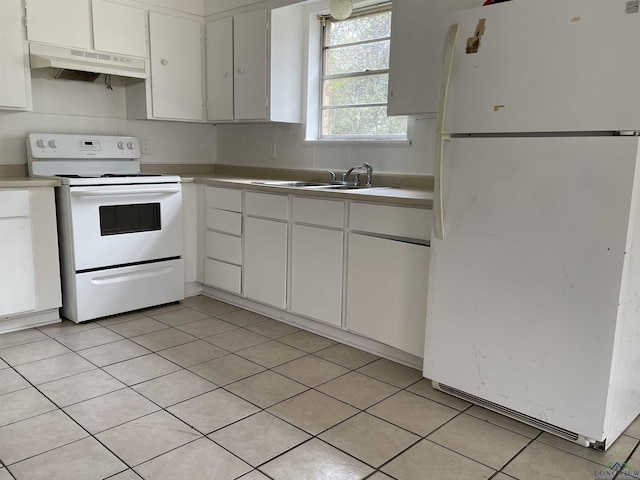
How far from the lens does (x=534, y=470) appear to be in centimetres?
179

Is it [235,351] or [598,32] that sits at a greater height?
[598,32]

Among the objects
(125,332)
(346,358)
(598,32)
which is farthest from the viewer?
(125,332)

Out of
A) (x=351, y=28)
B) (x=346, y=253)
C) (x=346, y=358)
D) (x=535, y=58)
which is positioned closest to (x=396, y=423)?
(x=346, y=358)

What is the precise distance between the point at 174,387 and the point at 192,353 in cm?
40

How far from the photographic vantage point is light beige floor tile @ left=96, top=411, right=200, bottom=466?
6.05 feet

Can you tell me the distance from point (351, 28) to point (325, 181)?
1.04m

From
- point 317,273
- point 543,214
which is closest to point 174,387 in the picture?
point 317,273

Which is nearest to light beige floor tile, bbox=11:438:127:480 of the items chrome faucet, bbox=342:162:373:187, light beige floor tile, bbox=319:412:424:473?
light beige floor tile, bbox=319:412:424:473

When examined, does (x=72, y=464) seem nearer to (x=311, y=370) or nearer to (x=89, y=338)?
(x=311, y=370)

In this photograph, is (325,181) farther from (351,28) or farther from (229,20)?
(229,20)

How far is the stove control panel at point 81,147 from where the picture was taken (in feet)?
11.0

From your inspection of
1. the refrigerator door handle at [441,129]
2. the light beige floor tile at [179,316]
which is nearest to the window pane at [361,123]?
the refrigerator door handle at [441,129]

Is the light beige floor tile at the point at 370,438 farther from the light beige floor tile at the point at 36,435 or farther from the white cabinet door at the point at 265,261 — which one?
the white cabinet door at the point at 265,261

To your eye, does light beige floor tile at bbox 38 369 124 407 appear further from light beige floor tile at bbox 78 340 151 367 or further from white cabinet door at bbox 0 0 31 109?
white cabinet door at bbox 0 0 31 109
